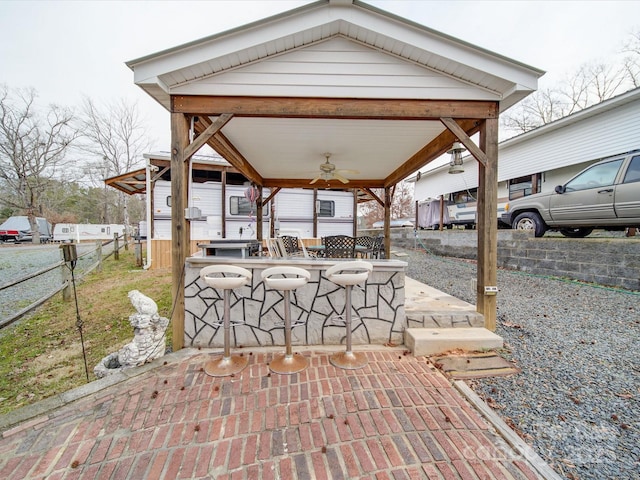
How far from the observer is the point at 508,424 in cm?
190

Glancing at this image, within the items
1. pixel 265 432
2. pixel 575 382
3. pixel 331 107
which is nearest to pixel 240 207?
pixel 331 107

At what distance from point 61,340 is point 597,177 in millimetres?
9578

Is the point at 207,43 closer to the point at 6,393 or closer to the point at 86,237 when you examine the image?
the point at 6,393

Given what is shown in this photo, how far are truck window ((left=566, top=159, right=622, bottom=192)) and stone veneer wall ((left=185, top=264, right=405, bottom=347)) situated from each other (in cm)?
502

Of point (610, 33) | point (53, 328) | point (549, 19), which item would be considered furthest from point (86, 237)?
point (610, 33)

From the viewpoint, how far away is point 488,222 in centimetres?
310

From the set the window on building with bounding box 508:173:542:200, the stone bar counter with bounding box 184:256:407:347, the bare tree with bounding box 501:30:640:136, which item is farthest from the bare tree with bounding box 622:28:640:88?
the stone bar counter with bounding box 184:256:407:347

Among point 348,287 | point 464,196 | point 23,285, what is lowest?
point 23,285

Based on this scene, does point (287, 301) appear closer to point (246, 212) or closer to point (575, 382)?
point (575, 382)

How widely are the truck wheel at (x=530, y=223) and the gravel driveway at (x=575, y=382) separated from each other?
2.07 meters

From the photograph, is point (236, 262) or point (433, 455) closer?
point (433, 455)

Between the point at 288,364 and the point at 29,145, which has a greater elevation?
the point at 29,145

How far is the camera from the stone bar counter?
9.98ft

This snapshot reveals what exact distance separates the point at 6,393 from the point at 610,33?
23746mm
